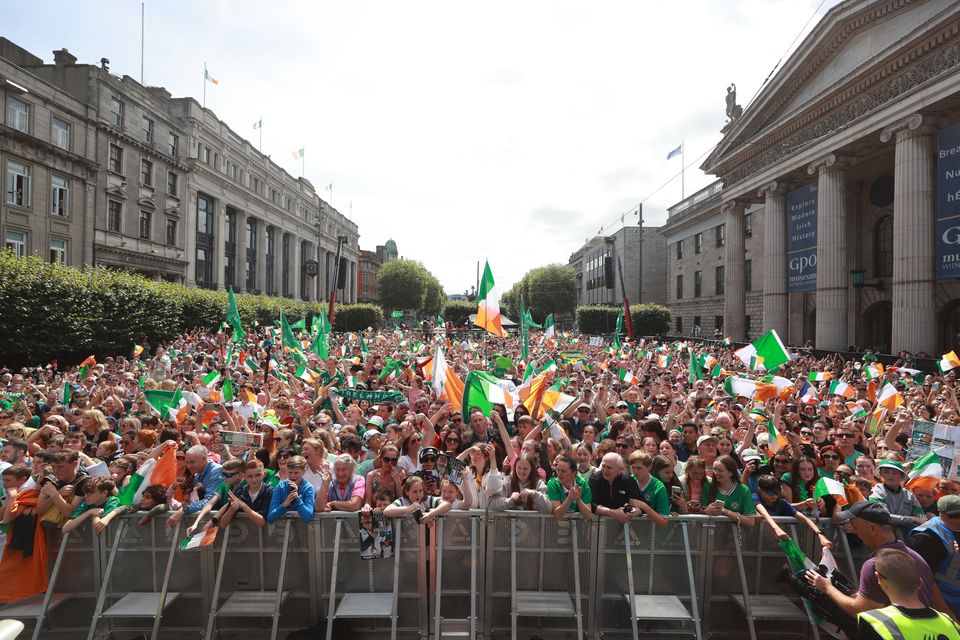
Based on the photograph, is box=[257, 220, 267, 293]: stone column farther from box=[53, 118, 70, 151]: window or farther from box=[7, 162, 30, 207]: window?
box=[7, 162, 30, 207]: window

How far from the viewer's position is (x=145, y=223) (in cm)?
4116

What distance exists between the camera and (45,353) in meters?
21.5

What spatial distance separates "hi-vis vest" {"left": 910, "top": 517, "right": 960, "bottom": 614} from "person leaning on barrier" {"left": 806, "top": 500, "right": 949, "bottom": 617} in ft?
0.37

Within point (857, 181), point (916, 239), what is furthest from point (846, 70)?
point (916, 239)

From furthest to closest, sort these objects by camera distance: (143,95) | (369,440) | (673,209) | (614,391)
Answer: (673,209), (143,95), (614,391), (369,440)

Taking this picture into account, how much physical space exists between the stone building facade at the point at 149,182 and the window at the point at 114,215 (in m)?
0.07

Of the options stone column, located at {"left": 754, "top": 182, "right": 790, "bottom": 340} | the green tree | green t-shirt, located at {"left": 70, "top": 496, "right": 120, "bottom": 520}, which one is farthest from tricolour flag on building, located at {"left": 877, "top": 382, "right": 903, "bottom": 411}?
the green tree

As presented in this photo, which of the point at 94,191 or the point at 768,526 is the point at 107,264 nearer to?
the point at 94,191

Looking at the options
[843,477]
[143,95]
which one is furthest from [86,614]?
[143,95]

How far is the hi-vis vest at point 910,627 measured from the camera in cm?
289

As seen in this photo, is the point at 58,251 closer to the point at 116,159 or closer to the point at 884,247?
the point at 116,159

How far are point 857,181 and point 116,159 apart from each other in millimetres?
45623

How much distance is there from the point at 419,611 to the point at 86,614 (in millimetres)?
3123

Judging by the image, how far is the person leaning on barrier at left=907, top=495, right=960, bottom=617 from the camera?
14.0ft
